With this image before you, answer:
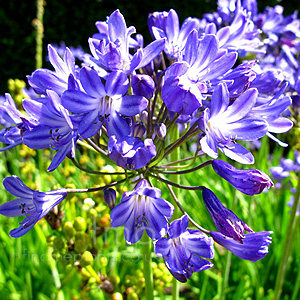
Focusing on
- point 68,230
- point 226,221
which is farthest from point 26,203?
point 226,221

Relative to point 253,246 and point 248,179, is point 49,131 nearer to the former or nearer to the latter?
point 248,179

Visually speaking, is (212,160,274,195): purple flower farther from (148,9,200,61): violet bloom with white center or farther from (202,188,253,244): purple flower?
(148,9,200,61): violet bloom with white center

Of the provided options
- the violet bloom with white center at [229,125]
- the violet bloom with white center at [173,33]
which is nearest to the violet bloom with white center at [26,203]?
the violet bloom with white center at [229,125]

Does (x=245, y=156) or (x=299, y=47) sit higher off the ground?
(x=299, y=47)

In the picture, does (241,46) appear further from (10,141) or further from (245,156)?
(10,141)

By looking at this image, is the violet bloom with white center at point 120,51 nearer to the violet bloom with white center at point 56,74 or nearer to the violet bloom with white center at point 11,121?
the violet bloom with white center at point 56,74

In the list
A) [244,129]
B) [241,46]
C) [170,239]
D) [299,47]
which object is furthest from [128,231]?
[299,47]
